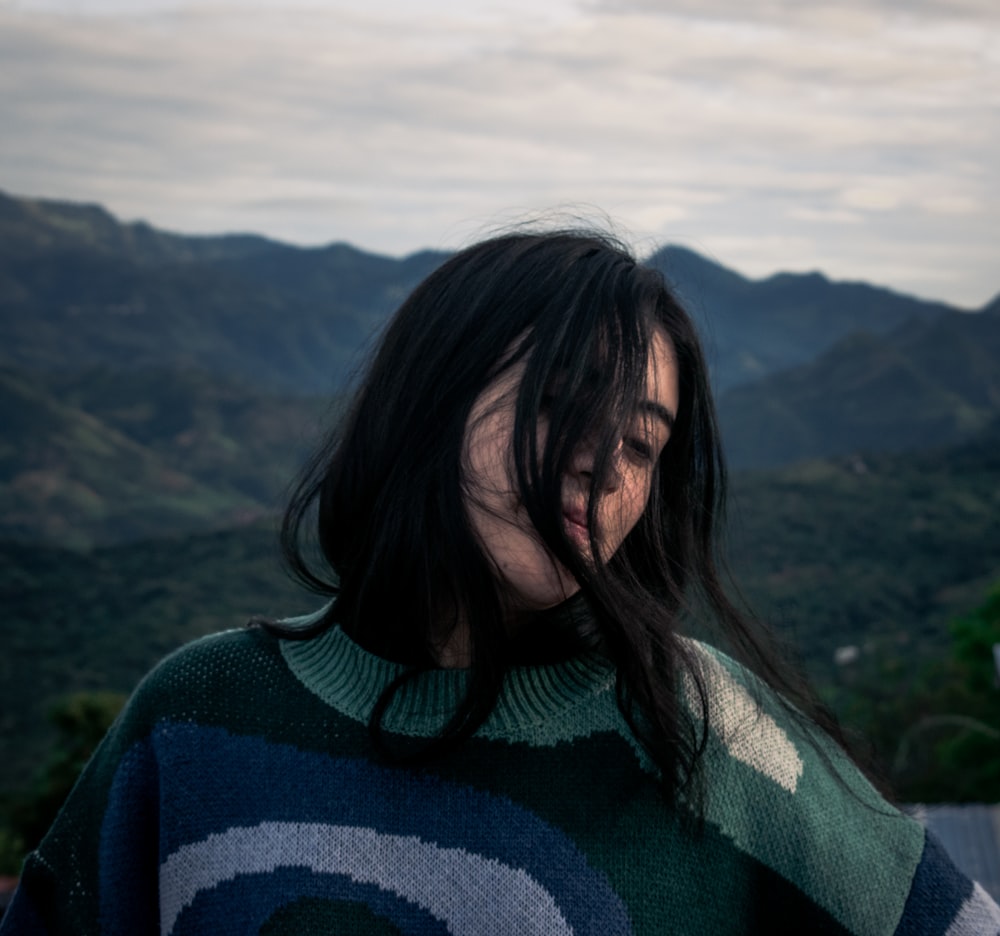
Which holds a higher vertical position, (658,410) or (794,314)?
(658,410)

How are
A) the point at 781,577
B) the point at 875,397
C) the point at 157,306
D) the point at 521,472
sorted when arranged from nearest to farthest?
1. the point at 521,472
2. the point at 781,577
3. the point at 875,397
4. the point at 157,306

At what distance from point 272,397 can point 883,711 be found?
60.2m

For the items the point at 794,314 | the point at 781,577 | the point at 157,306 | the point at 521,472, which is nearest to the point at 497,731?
the point at 521,472

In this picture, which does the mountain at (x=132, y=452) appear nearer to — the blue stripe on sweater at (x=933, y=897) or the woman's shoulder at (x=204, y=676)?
the woman's shoulder at (x=204, y=676)

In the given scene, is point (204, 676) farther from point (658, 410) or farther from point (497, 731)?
point (658, 410)

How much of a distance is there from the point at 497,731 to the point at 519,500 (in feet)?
0.92

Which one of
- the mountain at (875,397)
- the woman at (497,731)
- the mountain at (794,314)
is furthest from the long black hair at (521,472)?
the mountain at (794,314)

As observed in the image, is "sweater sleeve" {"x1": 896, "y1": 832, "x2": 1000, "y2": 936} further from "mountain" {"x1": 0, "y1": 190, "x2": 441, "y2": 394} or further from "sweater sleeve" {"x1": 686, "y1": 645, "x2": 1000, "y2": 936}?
"mountain" {"x1": 0, "y1": 190, "x2": 441, "y2": 394}

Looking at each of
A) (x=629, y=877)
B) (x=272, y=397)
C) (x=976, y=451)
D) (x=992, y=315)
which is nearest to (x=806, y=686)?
(x=629, y=877)

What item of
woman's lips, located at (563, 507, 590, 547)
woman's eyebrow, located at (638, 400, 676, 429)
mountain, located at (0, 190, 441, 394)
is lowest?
mountain, located at (0, 190, 441, 394)

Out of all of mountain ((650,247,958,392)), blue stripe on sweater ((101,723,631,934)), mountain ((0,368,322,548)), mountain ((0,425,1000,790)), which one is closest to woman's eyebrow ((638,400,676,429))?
blue stripe on sweater ((101,723,631,934))

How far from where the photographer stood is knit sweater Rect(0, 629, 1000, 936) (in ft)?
4.16

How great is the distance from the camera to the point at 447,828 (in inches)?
50.7

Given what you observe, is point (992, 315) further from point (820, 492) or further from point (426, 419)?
point (426, 419)
